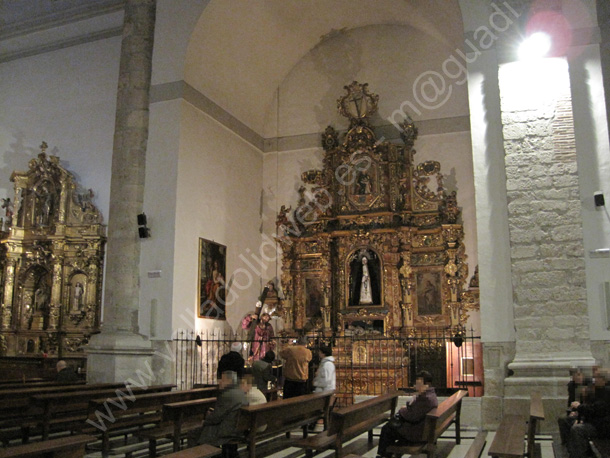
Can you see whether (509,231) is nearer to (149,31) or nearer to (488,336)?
(488,336)

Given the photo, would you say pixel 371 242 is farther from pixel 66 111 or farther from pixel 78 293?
pixel 66 111

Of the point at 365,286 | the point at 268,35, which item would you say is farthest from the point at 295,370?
the point at 268,35

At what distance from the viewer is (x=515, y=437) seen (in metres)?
5.52

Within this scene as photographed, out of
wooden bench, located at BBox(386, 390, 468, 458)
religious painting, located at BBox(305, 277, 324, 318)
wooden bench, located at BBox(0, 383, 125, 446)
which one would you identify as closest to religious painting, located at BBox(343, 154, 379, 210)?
religious painting, located at BBox(305, 277, 324, 318)

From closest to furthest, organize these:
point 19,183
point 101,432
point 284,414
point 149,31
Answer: point 284,414 < point 101,432 < point 149,31 < point 19,183

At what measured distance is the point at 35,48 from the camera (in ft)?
55.1

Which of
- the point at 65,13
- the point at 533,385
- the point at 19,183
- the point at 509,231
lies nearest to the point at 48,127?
the point at 19,183

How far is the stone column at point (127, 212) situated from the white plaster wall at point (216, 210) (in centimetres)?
85

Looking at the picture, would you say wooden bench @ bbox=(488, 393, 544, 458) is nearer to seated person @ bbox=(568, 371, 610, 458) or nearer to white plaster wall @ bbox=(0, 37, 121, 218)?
seated person @ bbox=(568, 371, 610, 458)

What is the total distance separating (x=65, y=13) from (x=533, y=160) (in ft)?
41.4

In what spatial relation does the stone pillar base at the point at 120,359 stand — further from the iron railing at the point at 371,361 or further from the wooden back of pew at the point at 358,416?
the wooden back of pew at the point at 358,416

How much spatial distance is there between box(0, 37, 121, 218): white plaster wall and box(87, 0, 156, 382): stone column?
2.29 meters

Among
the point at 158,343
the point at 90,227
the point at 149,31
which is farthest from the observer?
the point at 90,227

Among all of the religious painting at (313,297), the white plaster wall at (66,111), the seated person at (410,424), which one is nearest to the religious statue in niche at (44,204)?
the white plaster wall at (66,111)
